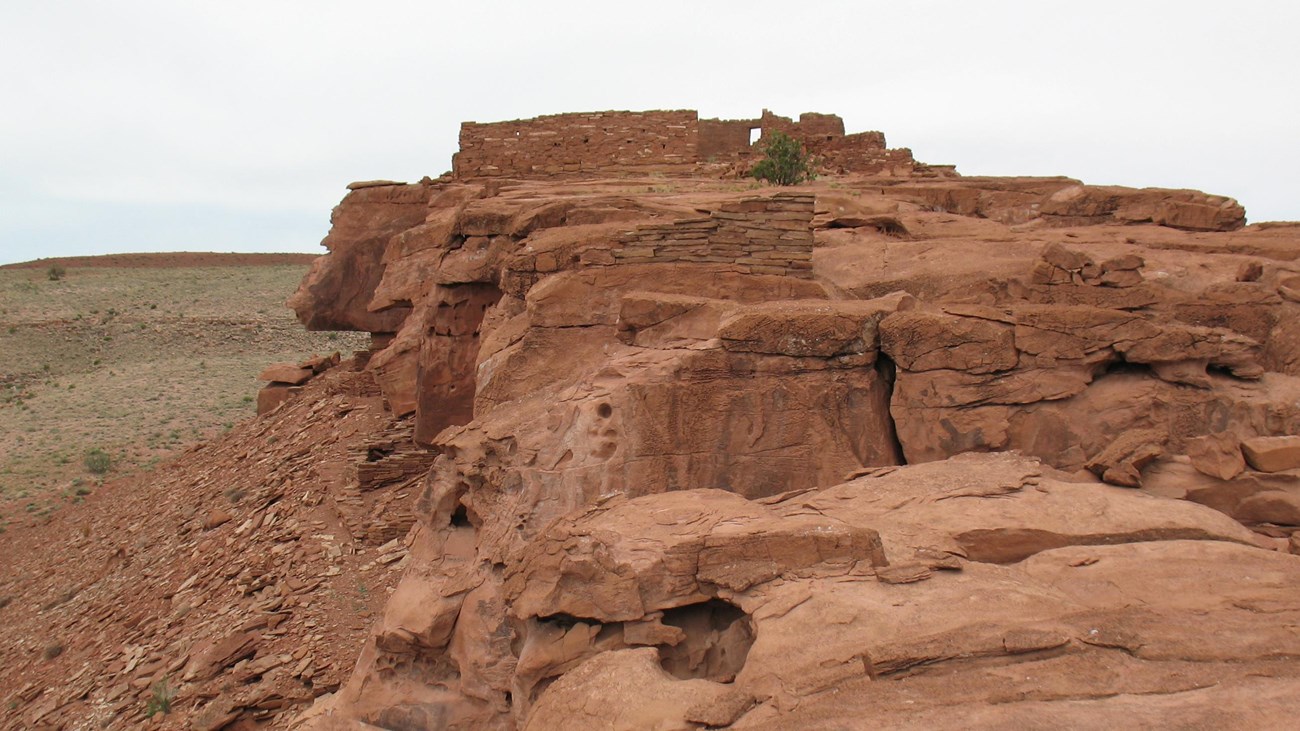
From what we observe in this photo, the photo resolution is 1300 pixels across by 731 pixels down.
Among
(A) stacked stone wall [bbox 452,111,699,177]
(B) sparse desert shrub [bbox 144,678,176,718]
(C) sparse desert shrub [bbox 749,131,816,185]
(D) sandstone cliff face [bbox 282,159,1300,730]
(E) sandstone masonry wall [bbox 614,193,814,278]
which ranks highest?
(A) stacked stone wall [bbox 452,111,699,177]

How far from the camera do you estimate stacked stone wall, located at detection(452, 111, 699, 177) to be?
19406 millimetres

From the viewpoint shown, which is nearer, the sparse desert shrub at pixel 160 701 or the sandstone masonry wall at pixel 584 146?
the sparse desert shrub at pixel 160 701

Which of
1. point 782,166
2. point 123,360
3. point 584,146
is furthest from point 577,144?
point 123,360

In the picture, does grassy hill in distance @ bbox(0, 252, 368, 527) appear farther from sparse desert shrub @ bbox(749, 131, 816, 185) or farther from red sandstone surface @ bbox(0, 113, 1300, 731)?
sparse desert shrub @ bbox(749, 131, 816, 185)

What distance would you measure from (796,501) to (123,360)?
36.4 meters

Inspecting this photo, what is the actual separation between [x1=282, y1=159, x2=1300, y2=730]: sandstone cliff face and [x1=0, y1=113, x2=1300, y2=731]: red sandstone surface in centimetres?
3

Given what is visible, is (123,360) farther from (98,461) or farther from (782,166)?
(782,166)

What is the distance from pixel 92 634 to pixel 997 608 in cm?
1341

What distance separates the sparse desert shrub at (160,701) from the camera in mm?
12070

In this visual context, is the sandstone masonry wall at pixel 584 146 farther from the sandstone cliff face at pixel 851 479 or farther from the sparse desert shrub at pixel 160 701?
the sparse desert shrub at pixel 160 701

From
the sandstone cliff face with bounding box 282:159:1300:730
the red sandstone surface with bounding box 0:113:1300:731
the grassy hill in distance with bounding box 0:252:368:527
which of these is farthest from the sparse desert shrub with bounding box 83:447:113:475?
the sandstone cliff face with bounding box 282:159:1300:730

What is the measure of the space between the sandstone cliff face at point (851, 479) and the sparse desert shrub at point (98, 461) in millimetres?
15177

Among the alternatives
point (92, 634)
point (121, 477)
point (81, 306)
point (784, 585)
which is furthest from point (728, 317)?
point (81, 306)

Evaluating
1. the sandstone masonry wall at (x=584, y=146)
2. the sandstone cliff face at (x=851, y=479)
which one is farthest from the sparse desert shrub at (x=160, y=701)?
the sandstone masonry wall at (x=584, y=146)
